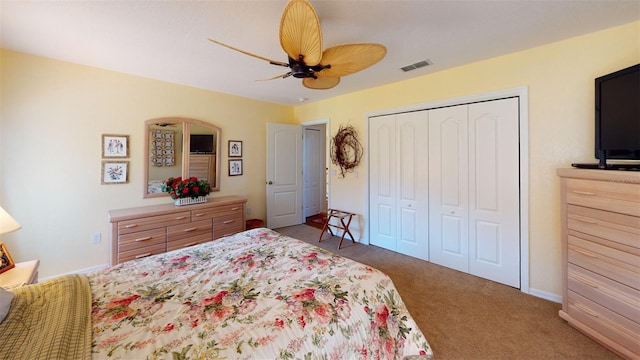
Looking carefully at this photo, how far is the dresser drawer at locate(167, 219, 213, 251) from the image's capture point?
304cm

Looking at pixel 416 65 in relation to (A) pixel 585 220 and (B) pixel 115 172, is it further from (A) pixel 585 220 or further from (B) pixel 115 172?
(B) pixel 115 172

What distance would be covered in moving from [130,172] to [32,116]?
3.36 ft

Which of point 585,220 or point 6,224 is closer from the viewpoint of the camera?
point 6,224

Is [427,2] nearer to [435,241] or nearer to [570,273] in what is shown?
[570,273]

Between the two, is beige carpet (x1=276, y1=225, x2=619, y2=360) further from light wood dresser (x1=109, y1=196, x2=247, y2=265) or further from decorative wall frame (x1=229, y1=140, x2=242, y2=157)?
decorative wall frame (x1=229, y1=140, x2=242, y2=157)

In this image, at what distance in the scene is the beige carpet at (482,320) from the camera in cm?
169

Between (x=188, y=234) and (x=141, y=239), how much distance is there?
0.51m

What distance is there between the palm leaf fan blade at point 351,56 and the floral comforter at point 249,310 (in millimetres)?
1443

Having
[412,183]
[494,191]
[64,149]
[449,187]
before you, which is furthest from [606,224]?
[64,149]

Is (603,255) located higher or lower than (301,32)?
lower

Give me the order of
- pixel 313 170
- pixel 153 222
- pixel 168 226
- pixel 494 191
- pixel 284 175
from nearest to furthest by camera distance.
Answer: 1. pixel 494 191
2. pixel 153 222
3. pixel 168 226
4. pixel 284 175
5. pixel 313 170

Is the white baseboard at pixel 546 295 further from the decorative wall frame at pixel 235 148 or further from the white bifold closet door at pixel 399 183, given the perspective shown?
the decorative wall frame at pixel 235 148

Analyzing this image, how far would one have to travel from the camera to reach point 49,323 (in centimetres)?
97

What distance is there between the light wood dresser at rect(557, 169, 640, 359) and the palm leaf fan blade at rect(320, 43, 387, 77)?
1757 millimetres
